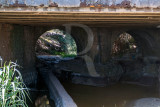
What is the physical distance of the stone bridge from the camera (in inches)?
184

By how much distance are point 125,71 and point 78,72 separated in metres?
2.74

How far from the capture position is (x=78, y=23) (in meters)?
8.82

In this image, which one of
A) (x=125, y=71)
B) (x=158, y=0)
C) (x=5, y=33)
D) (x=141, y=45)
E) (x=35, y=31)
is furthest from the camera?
(x=141, y=45)

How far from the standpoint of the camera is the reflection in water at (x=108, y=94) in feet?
25.9

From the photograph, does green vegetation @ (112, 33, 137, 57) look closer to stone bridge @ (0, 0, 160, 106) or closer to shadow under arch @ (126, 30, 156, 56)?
shadow under arch @ (126, 30, 156, 56)

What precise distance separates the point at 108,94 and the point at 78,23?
10.4 ft

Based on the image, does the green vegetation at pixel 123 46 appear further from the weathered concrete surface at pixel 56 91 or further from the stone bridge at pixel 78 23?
the weathered concrete surface at pixel 56 91

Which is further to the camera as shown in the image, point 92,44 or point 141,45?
point 141,45

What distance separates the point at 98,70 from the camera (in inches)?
428

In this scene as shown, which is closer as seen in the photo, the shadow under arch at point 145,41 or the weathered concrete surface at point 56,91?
the weathered concrete surface at point 56,91

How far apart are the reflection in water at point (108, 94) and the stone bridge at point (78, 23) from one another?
1.68m

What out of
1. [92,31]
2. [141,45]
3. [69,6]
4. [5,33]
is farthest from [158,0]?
[141,45]

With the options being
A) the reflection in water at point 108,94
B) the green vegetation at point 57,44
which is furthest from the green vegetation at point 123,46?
the reflection in water at point 108,94

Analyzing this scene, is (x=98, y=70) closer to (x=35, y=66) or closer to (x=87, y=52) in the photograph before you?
(x=87, y=52)
